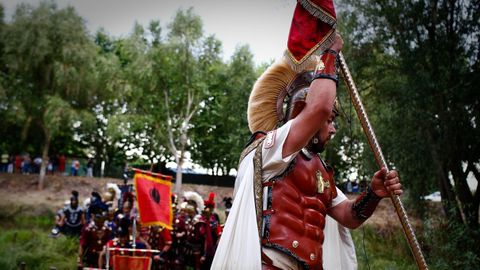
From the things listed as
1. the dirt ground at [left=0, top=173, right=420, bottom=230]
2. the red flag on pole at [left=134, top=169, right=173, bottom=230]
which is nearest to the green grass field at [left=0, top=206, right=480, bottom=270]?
the red flag on pole at [left=134, top=169, right=173, bottom=230]

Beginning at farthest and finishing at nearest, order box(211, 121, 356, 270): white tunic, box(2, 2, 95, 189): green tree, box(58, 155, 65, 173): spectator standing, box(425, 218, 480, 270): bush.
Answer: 1. box(58, 155, 65, 173): spectator standing
2. box(2, 2, 95, 189): green tree
3. box(425, 218, 480, 270): bush
4. box(211, 121, 356, 270): white tunic

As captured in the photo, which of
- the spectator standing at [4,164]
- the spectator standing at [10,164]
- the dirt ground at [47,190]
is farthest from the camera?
the spectator standing at [4,164]

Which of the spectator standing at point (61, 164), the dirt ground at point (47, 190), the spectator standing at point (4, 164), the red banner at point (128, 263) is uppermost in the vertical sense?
the spectator standing at point (61, 164)

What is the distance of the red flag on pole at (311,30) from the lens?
3016mm

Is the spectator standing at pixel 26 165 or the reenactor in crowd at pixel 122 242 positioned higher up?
the spectator standing at pixel 26 165

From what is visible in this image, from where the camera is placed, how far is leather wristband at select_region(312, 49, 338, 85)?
2996 mm

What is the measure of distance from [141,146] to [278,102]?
119 ft

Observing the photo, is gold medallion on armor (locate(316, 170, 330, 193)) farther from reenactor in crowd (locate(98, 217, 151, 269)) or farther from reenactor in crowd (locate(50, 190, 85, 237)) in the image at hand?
reenactor in crowd (locate(50, 190, 85, 237))

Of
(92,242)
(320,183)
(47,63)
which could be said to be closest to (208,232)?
(92,242)

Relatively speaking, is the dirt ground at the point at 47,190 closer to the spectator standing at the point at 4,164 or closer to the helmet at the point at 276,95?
the spectator standing at the point at 4,164

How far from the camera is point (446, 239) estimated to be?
1186 centimetres

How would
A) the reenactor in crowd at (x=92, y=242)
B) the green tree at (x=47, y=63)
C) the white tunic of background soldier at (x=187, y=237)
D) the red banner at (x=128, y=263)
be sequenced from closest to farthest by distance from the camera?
the red banner at (x=128, y=263), the reenactor in crowd at (x=92, y=242), the white tunic of background soldier at (x=187, y=237), the green tree at (x=47, y=63)

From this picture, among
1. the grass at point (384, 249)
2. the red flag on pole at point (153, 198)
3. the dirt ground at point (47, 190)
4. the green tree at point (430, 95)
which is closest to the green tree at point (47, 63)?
the dirt ground at point (47, 190)

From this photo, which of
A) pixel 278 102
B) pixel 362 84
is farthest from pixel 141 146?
pixel 278 102
